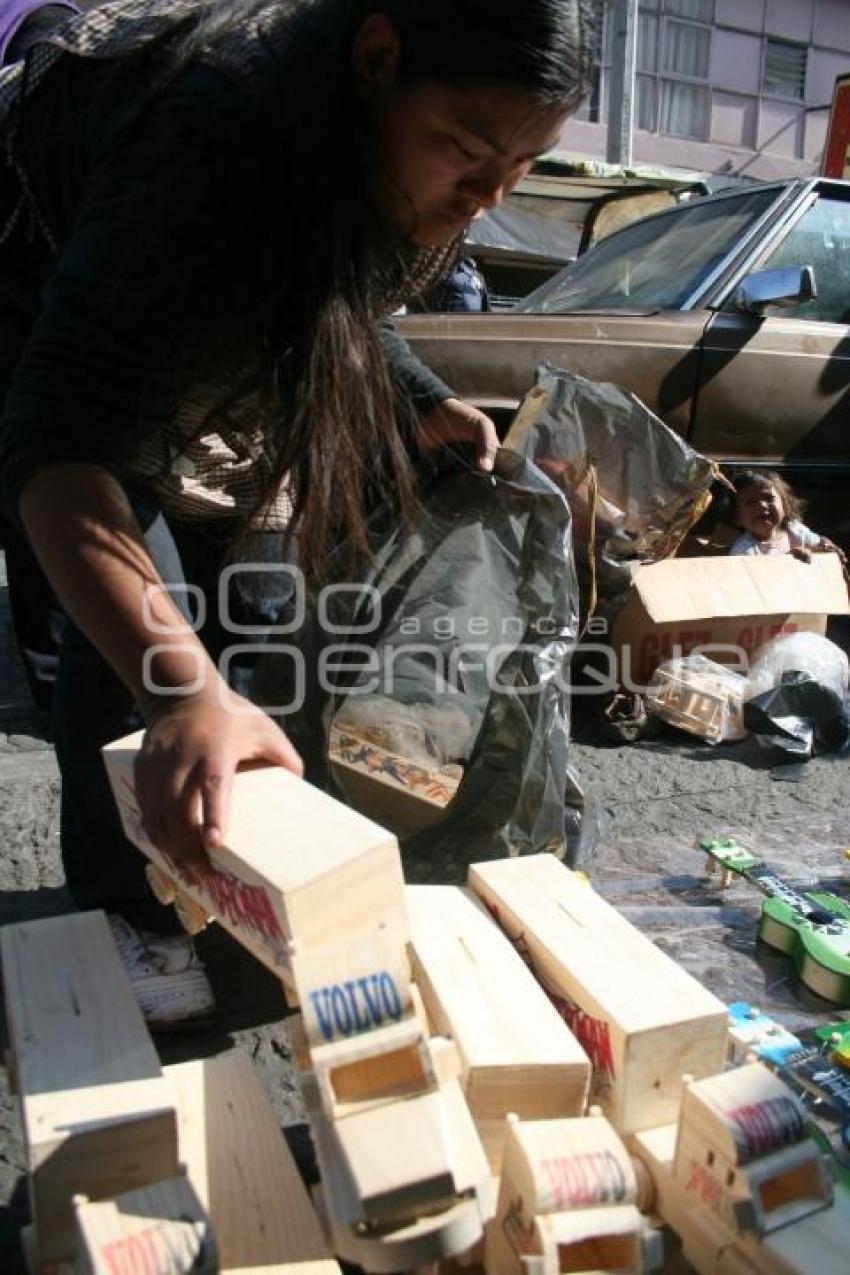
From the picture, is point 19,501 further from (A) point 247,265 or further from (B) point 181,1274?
(B) point 181,1274

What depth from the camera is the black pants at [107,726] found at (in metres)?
1.81

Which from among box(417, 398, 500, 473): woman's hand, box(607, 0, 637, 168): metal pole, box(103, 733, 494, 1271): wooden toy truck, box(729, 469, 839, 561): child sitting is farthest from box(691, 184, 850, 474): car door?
box(607, 0, 637, 168): metal pole

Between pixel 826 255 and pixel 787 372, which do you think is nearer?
pixel 787 372

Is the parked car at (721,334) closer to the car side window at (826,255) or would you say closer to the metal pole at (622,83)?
the car side window at (826,255)

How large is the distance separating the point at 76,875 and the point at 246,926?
0.95 metres

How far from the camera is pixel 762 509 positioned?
12.9ft

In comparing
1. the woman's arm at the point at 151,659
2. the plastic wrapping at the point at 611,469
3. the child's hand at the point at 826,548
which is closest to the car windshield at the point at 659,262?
the plastic wrapping at the point at 611,469

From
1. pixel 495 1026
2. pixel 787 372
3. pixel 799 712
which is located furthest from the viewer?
pixel 787 372

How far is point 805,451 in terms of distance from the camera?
410 cm

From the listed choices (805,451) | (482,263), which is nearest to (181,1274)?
(805,451)

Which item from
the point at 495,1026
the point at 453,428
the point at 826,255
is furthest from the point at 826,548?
the point at 495,1026

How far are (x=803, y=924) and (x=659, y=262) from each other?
3.10 m

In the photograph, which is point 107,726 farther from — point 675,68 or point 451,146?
point 675,68

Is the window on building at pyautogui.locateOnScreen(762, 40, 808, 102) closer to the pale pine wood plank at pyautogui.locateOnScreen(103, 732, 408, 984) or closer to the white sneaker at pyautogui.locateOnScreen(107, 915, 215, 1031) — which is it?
the white sneaker at pyautogui.locateOnScreen(107, 915, 215, 1031)
